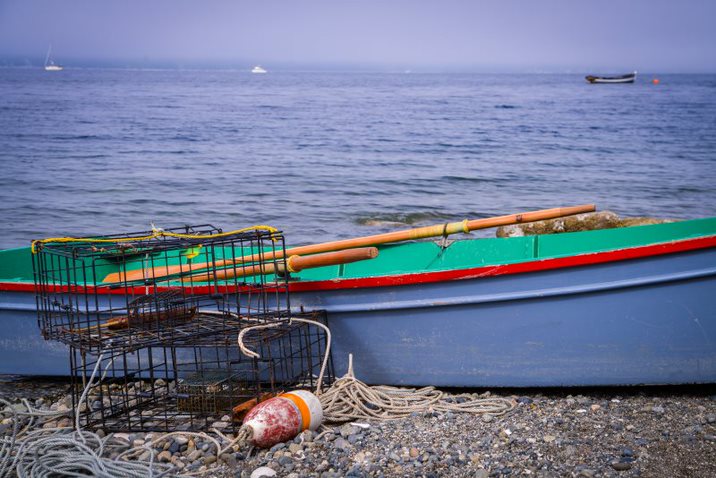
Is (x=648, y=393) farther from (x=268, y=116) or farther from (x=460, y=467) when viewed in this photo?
(x=268, y=116)

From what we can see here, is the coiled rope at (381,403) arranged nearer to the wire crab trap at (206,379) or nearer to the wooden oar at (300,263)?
the wire crab trap at (206,379)

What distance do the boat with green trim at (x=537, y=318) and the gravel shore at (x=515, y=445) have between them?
0.98 feet

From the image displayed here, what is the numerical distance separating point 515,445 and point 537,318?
1.17 metres

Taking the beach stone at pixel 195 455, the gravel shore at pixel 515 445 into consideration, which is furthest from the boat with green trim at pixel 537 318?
the beach stone at pixel 195 455

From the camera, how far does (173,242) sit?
218 inches

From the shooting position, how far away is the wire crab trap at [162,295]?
5.39 meters

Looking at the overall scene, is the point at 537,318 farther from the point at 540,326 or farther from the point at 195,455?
the point at 195,455

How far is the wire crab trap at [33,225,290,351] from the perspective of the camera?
17.7ft

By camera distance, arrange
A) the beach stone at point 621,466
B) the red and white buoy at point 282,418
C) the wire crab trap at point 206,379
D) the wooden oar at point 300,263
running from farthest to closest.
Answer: the wooden oar at point 300,263, the wire crab trap at point 206,379, the red and white buoy at point 282,418, the beach stone at point 621,466

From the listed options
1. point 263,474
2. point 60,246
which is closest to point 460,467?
point 263,474

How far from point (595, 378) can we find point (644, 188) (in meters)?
16.8

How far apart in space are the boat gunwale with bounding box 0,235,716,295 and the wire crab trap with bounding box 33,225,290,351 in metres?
0.10

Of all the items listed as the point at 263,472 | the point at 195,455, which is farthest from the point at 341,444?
the point at 195,455

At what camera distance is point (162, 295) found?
239 inches
